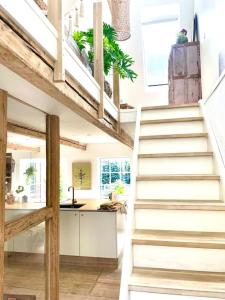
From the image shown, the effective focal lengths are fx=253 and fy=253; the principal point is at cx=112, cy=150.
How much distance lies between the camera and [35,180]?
265 centimetres

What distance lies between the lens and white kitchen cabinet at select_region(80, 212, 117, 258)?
4.06 metres

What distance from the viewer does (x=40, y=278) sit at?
2617mm

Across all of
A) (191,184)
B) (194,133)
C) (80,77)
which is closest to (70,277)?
(191,184)

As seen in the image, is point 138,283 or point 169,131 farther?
point 169,131

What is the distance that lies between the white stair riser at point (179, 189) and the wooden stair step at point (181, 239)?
0.42 metres

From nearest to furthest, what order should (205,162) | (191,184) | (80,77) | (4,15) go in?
(4,15)
(80,77)
(191,184)
(205,162)

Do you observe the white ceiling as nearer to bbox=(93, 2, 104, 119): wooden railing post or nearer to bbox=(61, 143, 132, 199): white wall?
bbox=(93, 2, 104, 119): wooden railing post

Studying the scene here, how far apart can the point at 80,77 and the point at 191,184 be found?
1.33 meters

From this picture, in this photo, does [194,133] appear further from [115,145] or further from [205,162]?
[115,145]

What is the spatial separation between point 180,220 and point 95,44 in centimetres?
174

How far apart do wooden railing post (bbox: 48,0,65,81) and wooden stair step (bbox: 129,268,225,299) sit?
1.32m

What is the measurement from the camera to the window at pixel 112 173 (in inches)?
274

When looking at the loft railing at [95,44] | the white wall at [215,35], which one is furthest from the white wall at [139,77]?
the loft railing at [95,44]

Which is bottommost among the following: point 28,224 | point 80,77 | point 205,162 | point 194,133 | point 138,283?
point 138,283
